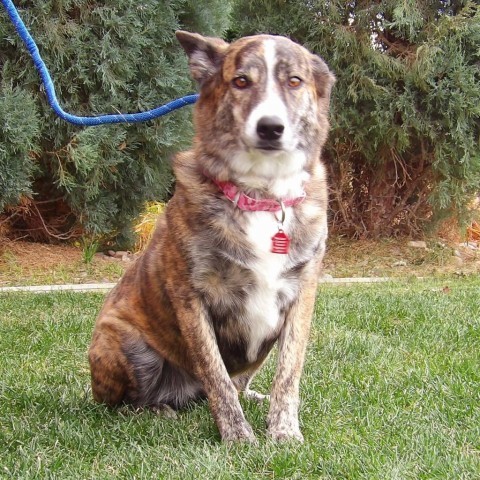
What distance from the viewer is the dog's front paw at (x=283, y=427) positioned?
277 cm

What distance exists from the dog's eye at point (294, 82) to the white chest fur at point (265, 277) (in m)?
0.48

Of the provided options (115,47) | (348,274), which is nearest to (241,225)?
(115,47)

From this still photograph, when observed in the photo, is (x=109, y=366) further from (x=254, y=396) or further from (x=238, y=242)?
(x=238, y=242)

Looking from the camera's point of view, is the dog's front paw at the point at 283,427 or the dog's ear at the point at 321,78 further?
the dog's ear at the point at 321,78

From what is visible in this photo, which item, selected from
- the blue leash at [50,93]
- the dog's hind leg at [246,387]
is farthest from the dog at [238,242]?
the blue leash at [50,93]

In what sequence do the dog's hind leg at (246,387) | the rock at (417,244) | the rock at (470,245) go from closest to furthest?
the dog's hind leg at (246,387), the rock at (417,244), the rock at (470,245)

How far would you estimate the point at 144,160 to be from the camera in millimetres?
6754

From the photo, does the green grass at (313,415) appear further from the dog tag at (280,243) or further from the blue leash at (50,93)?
the blue leash at (50,93)

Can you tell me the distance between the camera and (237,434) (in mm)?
2746

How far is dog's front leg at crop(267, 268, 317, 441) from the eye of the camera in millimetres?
2834

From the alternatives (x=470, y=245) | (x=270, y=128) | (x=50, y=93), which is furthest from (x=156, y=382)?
(x=470, y=245)

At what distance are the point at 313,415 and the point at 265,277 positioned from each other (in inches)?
26.2

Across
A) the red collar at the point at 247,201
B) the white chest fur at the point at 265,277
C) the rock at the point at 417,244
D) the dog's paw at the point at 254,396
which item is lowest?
the rock at the point at 417,244

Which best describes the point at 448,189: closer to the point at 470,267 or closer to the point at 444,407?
the point at 470,267
